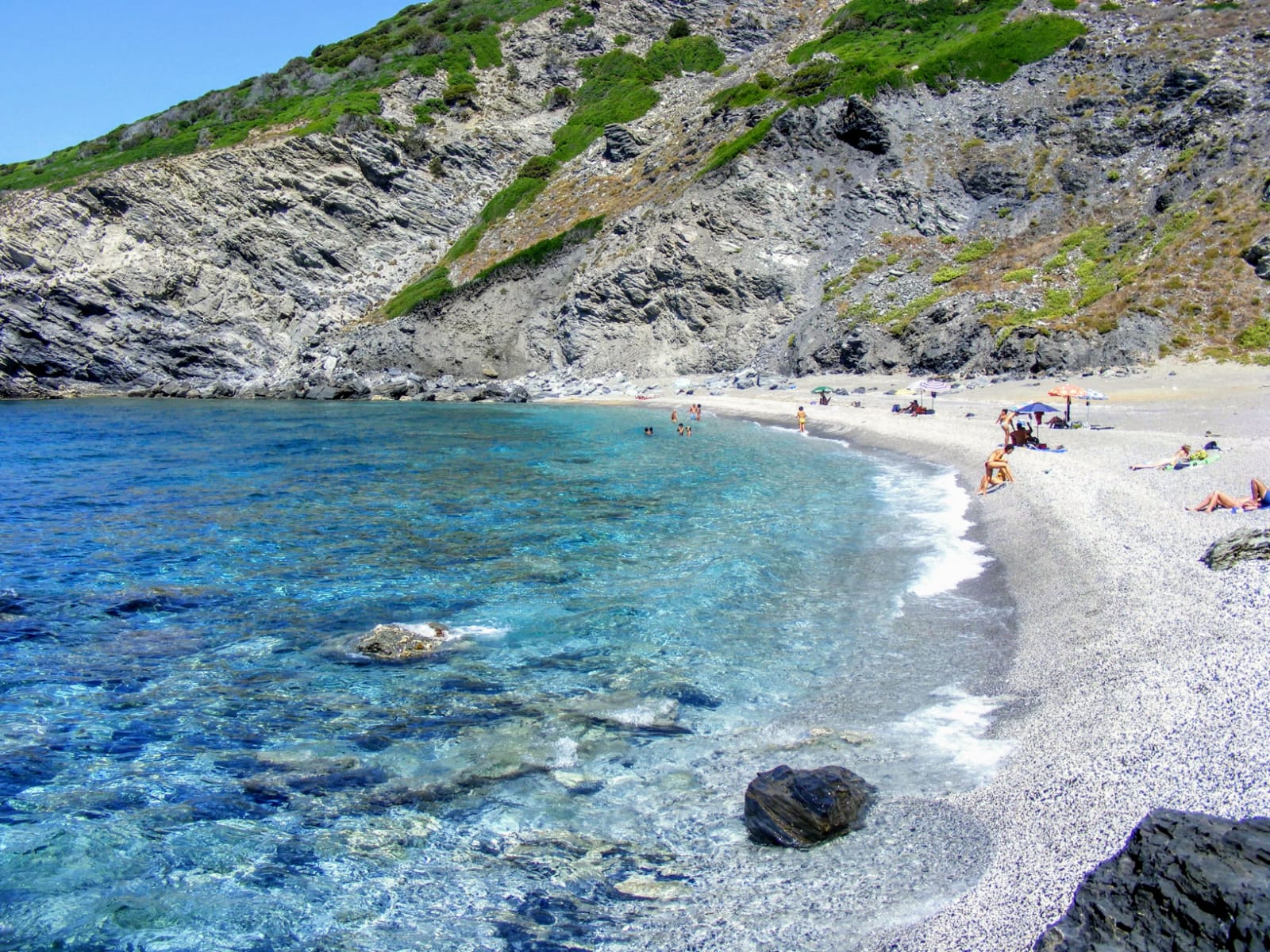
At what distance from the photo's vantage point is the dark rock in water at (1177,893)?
3504 millimetres

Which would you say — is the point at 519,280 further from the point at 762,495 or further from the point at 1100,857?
the point at 1100,857

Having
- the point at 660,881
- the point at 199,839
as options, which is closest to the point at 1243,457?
the point at 660,881

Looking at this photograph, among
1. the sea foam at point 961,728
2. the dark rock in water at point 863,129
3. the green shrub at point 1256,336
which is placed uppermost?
the dark rock in water at point 863,129

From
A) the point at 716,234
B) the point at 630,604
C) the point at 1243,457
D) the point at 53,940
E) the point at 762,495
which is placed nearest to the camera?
the point at 53,940

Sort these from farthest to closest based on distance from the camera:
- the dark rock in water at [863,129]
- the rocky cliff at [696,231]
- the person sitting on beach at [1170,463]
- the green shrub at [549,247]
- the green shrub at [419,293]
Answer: the green shrub at [419,293], the green shrub at [549,247], the dark rock in water at [863,129], the rocky cliff at [696,231], the person sitting on beach at [1170,463]

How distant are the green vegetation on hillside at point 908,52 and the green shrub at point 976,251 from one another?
52.6 ft

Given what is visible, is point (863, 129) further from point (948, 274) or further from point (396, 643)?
point (396, 643)

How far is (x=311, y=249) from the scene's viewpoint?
219 ft

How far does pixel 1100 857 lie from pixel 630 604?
24.9 ft

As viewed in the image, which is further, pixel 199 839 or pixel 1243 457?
pixel 1243 457

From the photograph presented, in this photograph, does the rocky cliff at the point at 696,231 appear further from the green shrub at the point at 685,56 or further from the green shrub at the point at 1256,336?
the green shrub at the point at 685,56

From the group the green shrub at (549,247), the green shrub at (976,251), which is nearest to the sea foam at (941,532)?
the green shrub at (976,251)

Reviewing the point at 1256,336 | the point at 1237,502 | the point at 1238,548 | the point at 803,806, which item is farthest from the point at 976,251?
the point at 803,806

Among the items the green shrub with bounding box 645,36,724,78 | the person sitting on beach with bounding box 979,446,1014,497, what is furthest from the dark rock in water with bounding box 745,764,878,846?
the green shrub with bounding box 645,36,724,78
